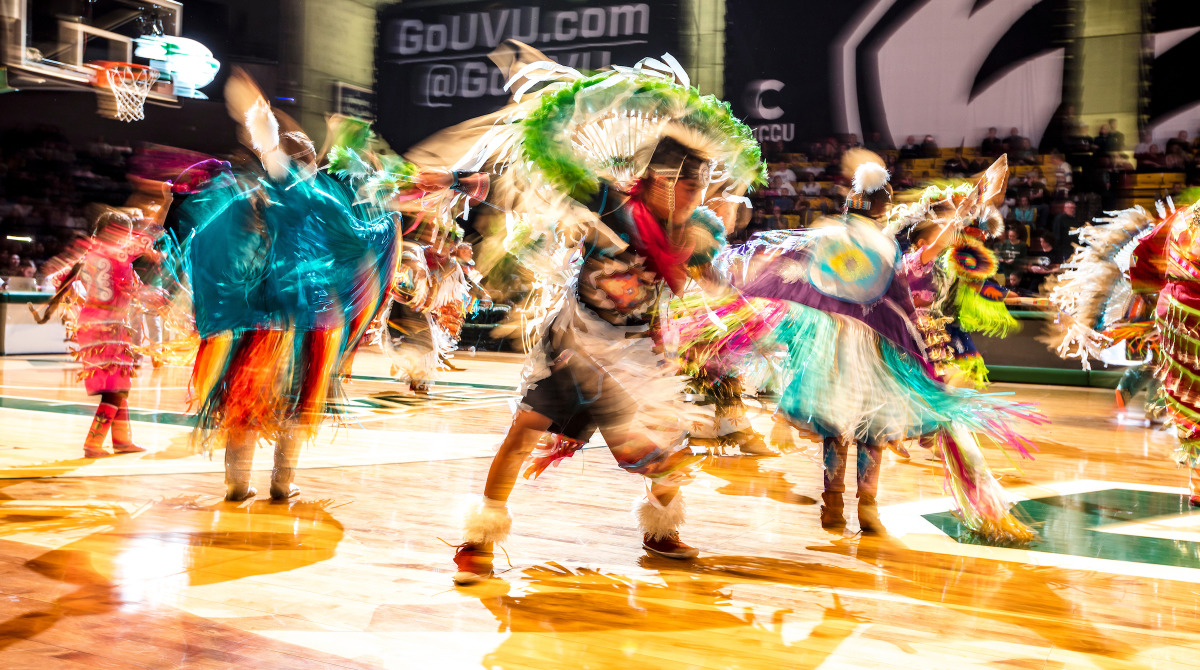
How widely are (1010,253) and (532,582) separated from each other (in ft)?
31.1

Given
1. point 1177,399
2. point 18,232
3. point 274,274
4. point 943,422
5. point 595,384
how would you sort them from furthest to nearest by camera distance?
1. point 18,232
2. point 1177,399
3. point 274,274
4. point 943,422
5. point 595,384

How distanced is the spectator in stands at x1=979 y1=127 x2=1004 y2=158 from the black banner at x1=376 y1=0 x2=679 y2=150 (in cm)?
550

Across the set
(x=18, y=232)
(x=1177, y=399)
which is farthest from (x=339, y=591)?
(x=18, y=232)

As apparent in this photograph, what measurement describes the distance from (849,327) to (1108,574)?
108 cm

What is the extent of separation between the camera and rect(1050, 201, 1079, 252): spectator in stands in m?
10.4

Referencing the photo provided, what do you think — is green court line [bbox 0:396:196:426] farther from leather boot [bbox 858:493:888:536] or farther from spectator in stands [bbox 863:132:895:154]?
spectator in stands [bbox 863:132:895:154]

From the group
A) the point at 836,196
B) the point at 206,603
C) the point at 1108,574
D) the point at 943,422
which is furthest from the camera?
the point at 836,196

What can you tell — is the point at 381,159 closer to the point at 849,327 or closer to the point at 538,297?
the point at 538,297

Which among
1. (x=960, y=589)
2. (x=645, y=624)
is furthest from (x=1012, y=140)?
(x=645, y=624)

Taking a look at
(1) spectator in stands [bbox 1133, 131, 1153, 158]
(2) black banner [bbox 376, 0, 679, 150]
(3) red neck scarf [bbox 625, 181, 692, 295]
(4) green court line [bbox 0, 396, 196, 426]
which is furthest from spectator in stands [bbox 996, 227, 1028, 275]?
(3) red neck scarf [bbox 625, 181, 692, 295]

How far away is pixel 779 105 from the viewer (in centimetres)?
1254

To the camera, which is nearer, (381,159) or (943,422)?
(943,422)

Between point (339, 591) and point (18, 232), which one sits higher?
point (18, 232)

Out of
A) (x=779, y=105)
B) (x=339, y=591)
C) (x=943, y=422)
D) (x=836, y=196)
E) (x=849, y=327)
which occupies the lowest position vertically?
(x=339, y=591)
